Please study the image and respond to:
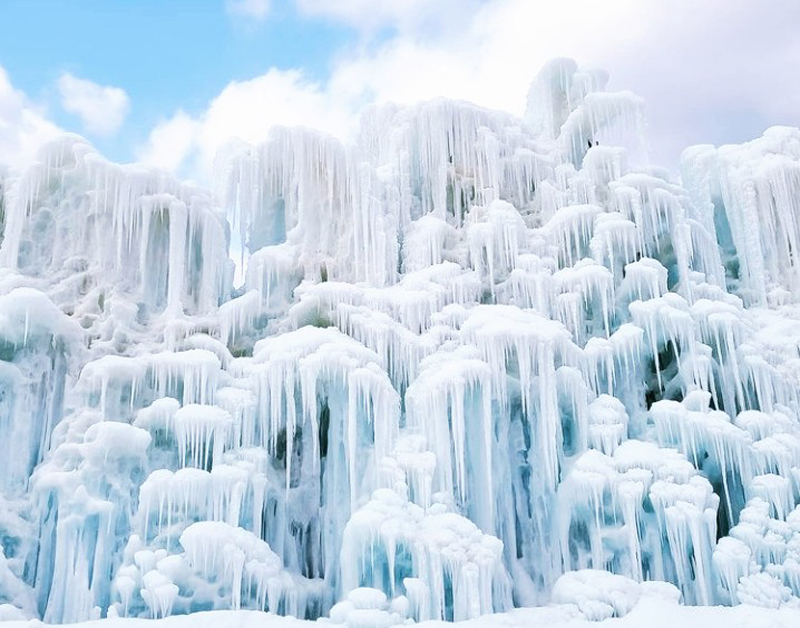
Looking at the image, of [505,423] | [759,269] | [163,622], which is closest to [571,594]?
[505,423]

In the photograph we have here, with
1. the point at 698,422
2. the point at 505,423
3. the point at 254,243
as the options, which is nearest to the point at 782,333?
the point at 698,422

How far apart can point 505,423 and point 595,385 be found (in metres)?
2.22

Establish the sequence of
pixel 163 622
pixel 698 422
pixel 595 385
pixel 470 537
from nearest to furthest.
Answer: pixel 163 622
pixel 470 537
pixel 698 422
pixel 595 385

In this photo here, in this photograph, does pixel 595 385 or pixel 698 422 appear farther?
pixel 595 385

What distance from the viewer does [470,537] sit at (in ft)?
42.4

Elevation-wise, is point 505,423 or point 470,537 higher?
point 505,423

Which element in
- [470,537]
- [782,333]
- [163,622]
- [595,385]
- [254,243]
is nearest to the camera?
[163,622]

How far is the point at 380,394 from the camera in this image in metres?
14.8

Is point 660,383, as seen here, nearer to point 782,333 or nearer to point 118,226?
point 782,333

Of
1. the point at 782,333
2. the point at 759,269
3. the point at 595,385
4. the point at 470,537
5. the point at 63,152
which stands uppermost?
the point at 63,152

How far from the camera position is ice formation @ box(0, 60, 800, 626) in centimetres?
1333

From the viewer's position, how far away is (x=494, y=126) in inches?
835

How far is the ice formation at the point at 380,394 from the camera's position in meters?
13.3

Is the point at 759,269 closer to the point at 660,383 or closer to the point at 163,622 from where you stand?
the point at 660,383
